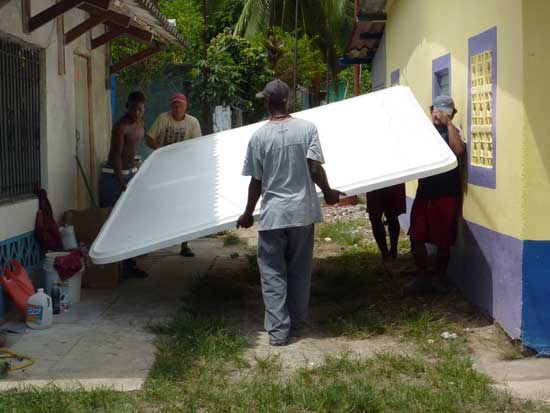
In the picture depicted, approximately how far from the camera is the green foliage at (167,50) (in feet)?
54.3

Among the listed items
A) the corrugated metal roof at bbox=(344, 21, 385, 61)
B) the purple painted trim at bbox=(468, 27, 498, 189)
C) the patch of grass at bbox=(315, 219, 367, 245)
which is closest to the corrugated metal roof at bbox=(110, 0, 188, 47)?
the corrugated metal roof at bbox=(344, 21, 385, 61)

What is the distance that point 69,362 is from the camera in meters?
5.43

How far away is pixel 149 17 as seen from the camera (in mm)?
8734

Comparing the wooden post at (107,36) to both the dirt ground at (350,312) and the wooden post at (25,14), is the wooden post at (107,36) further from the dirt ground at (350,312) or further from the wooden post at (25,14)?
the dirt ground at (350,312)

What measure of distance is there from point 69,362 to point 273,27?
20.6 m

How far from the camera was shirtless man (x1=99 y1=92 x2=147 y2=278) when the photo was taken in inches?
338

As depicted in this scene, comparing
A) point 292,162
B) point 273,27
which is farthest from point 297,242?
point 273,27

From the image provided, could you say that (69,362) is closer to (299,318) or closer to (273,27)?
(299,318)

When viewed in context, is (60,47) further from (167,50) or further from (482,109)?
(167,50)

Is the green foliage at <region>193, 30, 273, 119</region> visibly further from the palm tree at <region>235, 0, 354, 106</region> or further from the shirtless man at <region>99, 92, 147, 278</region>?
the shirtless man at <region>99, 92, 147, 278</region>

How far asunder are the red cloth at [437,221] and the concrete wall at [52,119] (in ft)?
11.1

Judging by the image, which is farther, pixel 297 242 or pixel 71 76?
pixel 71 76

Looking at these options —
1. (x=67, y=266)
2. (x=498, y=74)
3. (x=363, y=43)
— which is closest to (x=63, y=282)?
(x=67, y=266)

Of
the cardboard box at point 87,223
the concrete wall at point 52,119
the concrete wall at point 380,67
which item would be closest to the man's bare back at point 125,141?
the concrete wall at point 52,119
